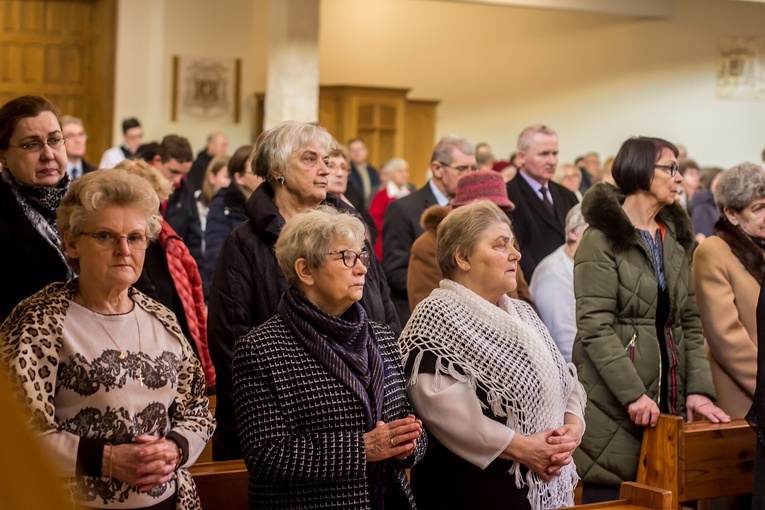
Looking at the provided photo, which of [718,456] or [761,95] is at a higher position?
[761,95]

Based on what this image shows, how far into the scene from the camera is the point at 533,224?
4801mm

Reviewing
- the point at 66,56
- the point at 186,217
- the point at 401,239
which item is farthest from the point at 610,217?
the point at 66,56

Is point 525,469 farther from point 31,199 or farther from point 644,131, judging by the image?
point 644,131

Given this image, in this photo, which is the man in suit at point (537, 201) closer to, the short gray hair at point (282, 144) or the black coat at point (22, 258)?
the short gray hair at point (282, 144)

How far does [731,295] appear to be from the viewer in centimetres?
345

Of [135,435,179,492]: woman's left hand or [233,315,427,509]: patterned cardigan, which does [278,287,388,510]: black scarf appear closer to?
[233,315,427,509]: patterned cardigan

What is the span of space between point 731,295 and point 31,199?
2341 mm

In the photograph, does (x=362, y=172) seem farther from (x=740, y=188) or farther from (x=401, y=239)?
(x=740, y=188)

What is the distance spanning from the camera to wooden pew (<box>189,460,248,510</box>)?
8.21ft

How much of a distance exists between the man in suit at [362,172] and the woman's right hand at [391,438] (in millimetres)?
8948

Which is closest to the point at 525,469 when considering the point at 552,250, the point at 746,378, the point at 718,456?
the point at 718,456

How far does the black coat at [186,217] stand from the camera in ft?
18.0

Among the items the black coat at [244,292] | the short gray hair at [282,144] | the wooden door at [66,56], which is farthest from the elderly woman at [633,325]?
the wooden door at [66,56]

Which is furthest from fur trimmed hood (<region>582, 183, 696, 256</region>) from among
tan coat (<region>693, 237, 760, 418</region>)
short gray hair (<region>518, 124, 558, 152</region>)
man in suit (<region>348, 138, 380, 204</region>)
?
man in suit (<region>348, 138, 380, 204</region>)
